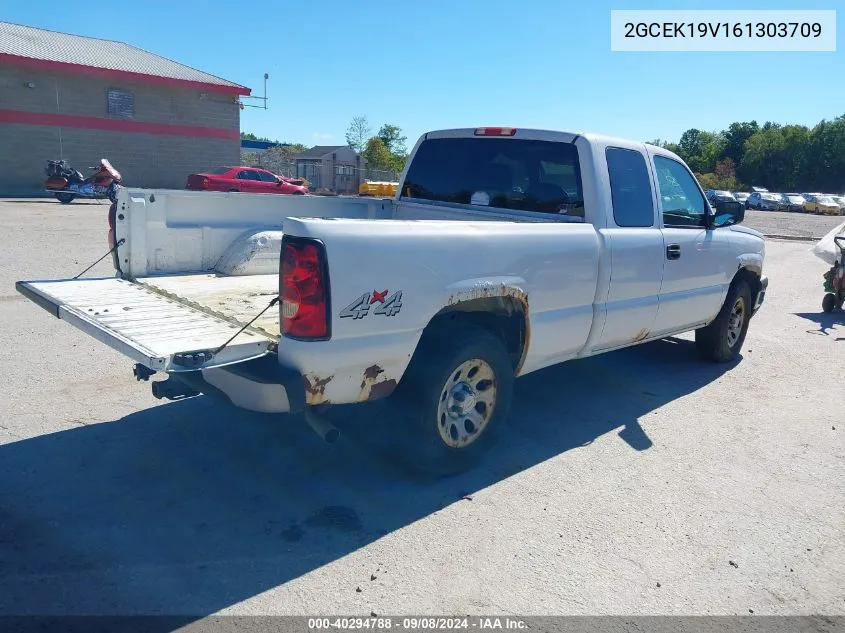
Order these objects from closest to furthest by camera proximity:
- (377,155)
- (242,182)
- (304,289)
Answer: (304,289) < (242,182) < (377,155)

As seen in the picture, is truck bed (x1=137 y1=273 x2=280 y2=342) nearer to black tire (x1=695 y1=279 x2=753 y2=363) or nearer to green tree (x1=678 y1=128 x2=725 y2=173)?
black tire (x1=695 y1=279 x2=753 y2=363)

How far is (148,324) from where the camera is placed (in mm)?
3811

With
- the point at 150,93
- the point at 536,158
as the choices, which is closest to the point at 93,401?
the point at 536,158

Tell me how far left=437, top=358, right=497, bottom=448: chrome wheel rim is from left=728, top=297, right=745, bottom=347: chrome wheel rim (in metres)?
3.98

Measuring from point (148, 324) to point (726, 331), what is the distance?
584cm

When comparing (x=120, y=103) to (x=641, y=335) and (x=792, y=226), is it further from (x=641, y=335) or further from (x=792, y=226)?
(x=792, y=226)

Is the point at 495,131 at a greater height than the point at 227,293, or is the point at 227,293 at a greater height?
the point at 495,131

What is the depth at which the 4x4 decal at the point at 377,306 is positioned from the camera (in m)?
3.50

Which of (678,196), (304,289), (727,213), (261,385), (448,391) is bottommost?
(448,391)

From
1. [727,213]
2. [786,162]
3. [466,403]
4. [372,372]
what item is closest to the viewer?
[372,372]

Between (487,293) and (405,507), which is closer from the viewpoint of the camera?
(405,507)

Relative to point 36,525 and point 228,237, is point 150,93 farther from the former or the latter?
point 36,525

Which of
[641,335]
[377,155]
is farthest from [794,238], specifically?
[377,155]

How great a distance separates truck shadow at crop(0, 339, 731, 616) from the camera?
3229 millimetres
